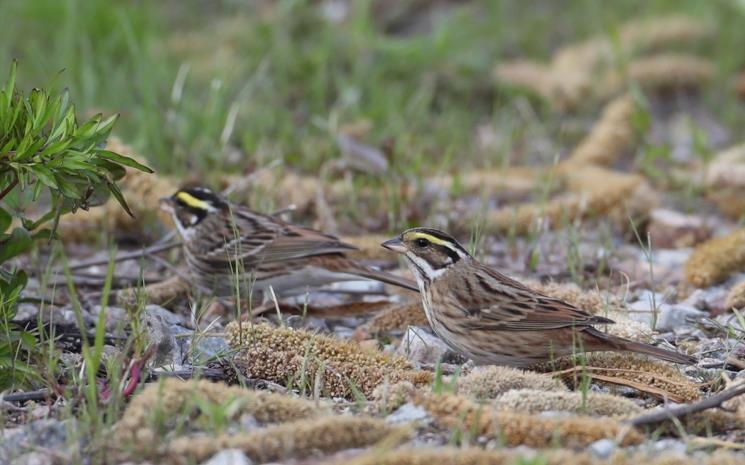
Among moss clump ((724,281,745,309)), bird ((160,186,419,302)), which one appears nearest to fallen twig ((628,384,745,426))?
moss clump ((724,281,745,309))

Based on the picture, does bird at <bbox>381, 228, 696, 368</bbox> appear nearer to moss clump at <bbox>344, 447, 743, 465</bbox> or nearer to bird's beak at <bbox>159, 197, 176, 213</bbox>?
moss clump at <bbox>344, 447, 743, 465</bbox>

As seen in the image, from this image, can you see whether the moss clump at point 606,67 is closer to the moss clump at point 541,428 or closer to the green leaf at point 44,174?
the green leaf at point 44,174

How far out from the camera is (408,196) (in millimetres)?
7688

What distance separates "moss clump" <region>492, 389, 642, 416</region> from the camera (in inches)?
163

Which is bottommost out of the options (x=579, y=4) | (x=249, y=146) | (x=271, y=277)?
(x=271, y=277)

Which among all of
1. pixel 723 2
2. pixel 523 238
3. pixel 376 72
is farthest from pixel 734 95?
pixel 523 238

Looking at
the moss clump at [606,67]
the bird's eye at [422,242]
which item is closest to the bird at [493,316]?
the bird's eye at [422,242]

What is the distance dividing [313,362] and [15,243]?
131 centimetres

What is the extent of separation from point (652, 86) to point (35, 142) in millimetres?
7219

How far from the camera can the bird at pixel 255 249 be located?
6648 millimetres

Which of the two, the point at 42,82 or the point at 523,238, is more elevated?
the point at 42,82

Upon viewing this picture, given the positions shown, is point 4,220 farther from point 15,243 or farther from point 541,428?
point 541,428

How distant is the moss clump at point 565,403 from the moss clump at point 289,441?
1.80ft

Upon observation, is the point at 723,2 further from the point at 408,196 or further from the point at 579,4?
the point at 408,196
